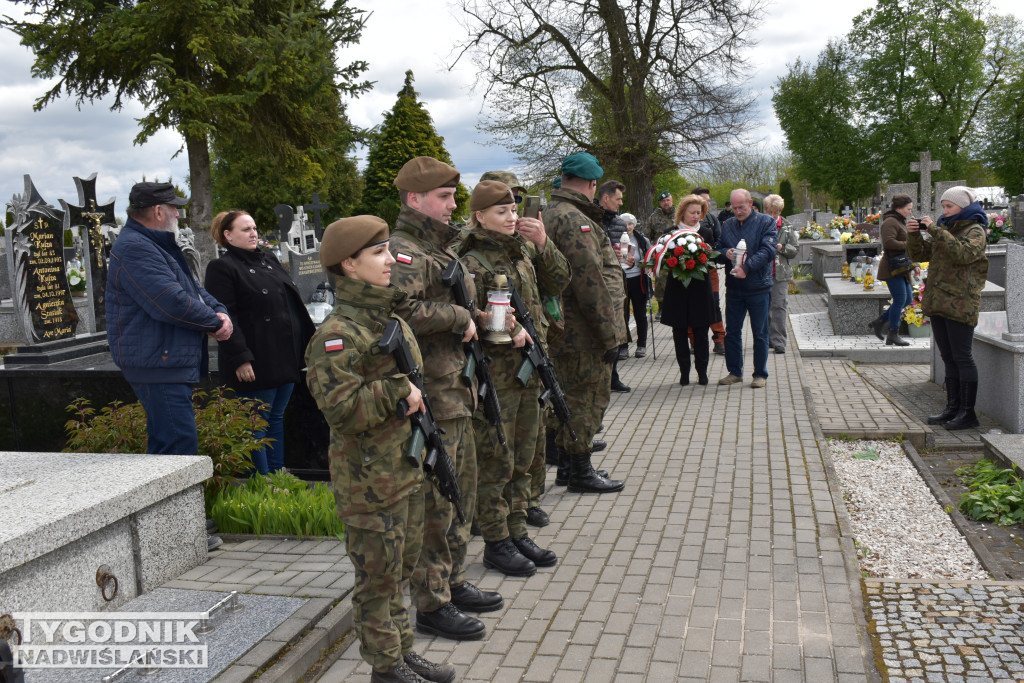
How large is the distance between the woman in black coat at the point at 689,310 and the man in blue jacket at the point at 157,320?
5.45 metres

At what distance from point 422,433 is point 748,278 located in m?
6.26

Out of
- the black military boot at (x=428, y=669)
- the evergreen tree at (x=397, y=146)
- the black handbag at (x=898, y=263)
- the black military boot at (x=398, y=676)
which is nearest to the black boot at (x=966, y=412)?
the black handbag at (x=898, y=263)

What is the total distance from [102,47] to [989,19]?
45.7 meters

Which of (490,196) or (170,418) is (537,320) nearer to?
(490,196)

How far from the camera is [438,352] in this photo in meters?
3.73

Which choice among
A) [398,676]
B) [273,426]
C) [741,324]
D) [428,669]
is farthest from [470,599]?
[741,324]

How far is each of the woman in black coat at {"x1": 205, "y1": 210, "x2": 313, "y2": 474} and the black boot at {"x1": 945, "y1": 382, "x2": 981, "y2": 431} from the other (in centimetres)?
566

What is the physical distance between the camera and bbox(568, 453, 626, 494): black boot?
19.3ft

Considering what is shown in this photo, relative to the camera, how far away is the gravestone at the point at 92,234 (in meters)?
11.4

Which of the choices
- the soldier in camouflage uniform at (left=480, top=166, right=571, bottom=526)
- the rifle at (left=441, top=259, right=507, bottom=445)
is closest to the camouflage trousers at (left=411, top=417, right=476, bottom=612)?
the rifle at (left=441, top=259, right=507, bottom=445)

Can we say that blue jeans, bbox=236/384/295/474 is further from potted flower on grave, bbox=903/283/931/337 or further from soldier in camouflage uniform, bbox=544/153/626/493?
potted flower on grave, bbox=903/283/931/337

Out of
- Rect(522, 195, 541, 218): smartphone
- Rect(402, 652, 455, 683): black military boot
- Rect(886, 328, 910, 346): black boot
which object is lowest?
Rect(402, 652, 455, 683): black military boot

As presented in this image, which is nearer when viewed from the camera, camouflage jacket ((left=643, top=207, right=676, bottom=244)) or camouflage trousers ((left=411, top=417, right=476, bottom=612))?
camouflage trousers ((left=411, top=417, right=476, bottom=612))

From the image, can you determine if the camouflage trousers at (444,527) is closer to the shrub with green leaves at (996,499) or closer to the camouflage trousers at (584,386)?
the camouflage trousers at (584,386)
